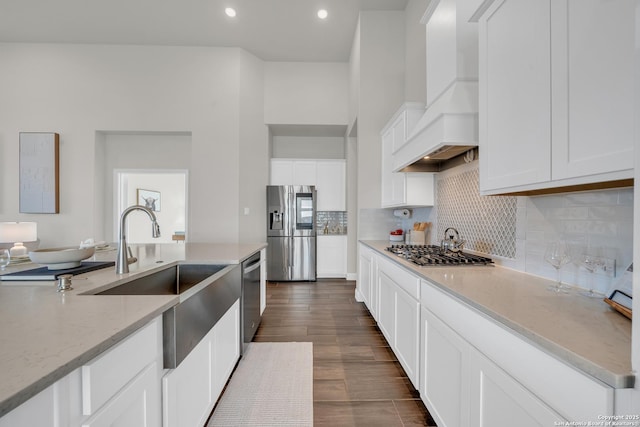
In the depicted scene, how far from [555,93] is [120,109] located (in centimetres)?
587

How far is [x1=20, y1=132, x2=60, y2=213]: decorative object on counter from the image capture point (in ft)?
15.4

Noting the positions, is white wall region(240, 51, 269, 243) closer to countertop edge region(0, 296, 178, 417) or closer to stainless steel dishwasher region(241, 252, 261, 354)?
stainless steel dishwasher region(241, 252, 261, 354)

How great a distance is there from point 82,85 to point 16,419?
608cm

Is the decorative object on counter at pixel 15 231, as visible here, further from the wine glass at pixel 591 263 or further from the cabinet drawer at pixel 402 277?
the wine glass at pixel 591 263

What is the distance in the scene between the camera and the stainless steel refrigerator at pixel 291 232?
502 cm

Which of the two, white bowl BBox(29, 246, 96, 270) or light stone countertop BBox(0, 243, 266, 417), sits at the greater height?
white bowl BBox(29, 246, 96, 270)

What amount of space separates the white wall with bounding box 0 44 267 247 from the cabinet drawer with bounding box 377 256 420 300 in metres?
3.13

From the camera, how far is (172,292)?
6.35 feet

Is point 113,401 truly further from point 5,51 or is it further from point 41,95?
point 5,51

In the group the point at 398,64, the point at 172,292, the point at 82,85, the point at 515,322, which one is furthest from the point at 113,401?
the point at 82,85

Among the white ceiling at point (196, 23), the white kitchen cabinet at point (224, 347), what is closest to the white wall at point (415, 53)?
the white ceiling at point (196, 23)

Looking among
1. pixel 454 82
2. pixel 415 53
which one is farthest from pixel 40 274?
pixel 415 53

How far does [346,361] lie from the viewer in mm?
2279

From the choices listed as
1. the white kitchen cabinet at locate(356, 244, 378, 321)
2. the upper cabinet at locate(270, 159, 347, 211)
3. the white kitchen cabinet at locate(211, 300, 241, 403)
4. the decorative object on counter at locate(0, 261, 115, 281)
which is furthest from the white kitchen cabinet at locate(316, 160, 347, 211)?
the decorative object on counter at locate(0, 261, 115, 281)
